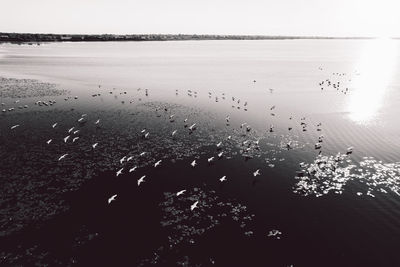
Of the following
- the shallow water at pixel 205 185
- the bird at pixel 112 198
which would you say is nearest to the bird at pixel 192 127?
the shallow water at pixel 205 185

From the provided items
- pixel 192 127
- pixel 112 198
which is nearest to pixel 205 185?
pixel 112 198

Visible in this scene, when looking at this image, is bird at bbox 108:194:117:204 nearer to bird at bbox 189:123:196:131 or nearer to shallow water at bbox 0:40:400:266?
shallow water at bbox 0:40:400:266

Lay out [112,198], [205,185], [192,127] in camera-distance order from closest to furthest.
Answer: [112,198] → [205,185] → [192,127]

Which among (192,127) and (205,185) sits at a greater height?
(205,185)

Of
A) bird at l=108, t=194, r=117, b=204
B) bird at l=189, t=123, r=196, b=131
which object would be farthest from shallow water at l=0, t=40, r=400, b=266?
bird at l=189, t=123, r=196, b=131

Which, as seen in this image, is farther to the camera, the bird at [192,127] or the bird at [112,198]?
the bird at [192,127]

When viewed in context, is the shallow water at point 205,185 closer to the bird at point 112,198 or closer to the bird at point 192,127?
the bird at point 112,198

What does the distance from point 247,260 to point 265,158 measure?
18.8 meters

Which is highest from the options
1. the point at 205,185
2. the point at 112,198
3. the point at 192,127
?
the point at 112,198

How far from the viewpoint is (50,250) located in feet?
81.0

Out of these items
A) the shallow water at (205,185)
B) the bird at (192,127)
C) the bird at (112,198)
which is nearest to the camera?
the shallow water at (205,185)

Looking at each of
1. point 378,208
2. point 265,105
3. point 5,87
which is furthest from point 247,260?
Result: point 5,87

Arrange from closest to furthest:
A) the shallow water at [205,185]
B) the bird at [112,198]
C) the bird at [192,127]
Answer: the shallow water at [205,185] < the bird at [112,198] < the bird at [192,127]

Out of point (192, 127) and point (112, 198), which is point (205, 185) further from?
point (192, 127)
